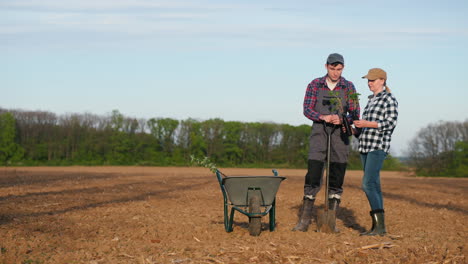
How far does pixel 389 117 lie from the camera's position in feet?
16.1

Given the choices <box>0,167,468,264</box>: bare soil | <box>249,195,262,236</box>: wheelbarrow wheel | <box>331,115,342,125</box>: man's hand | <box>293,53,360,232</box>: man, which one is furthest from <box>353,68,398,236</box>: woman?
<box>249,195,262,236</box>: wheelbarrow wheel

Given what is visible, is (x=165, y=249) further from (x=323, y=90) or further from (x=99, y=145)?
(x=99, y=145)

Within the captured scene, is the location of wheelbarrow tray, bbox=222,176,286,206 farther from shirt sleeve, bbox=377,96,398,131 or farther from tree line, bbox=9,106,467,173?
tree line, bbox=9,106,467,173

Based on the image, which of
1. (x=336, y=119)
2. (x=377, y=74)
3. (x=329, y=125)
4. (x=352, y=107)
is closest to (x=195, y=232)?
(x=329, y=125)

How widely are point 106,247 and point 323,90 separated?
2812 millimetres

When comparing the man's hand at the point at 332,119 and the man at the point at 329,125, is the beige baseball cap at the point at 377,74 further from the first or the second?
the man's hand at the point at 332,119

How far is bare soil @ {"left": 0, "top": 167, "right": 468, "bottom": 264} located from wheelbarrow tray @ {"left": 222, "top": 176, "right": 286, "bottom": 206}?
1.23 feet

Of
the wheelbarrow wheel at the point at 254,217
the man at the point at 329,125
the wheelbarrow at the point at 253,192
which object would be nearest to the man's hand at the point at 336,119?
the man at the point at 329,125

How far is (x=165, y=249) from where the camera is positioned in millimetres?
4453

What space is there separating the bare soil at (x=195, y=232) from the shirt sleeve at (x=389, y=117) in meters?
1.10

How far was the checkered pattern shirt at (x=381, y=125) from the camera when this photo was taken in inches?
193

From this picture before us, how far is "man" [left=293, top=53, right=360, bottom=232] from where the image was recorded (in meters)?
5.29

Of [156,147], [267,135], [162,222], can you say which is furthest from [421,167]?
[162,222]

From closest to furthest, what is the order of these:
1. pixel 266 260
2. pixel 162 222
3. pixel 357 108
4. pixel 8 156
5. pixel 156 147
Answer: pixel 266 260 < pixel 357 108 < pixel 162 222 < pixel 8 156 < pixel 156 147
